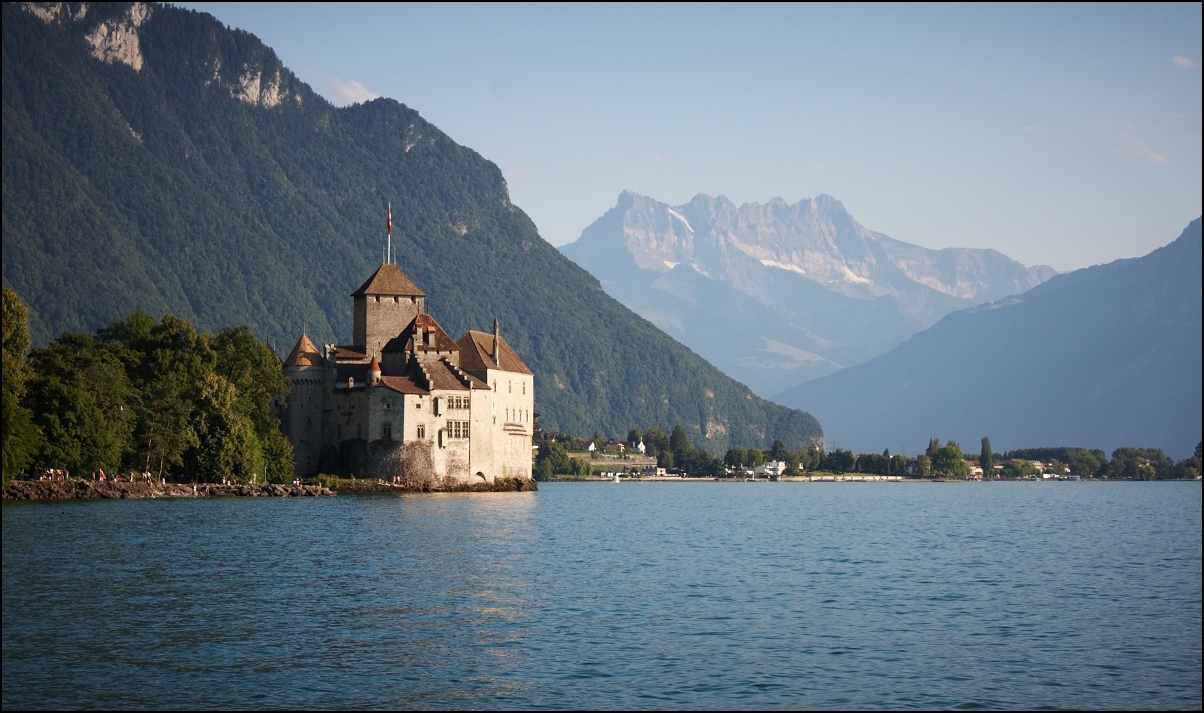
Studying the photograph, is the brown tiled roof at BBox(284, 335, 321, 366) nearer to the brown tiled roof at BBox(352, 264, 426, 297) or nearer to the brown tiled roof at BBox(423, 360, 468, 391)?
the brown tiled roof at BBox(352, 264, 426, 297)

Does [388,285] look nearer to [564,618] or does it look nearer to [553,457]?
[564,618]

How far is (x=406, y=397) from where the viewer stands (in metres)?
88.2

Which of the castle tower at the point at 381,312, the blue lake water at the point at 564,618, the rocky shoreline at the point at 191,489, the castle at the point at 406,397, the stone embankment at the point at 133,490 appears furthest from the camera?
the castle tower at the point at 381,312

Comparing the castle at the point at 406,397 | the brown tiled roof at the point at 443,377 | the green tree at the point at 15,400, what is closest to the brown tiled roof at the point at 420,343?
the castle at the point at 406,397

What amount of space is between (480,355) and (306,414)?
1377 cm

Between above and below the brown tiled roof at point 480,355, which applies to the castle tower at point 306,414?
below

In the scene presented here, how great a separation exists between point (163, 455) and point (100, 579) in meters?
43.3

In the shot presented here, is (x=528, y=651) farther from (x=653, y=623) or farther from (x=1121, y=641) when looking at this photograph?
(x=1121, y=641)

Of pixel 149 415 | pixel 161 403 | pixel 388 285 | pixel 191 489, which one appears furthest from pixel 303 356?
pixel 149 415

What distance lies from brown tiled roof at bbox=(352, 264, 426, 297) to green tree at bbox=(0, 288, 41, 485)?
3377 centimetres

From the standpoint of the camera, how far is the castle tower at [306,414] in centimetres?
9550

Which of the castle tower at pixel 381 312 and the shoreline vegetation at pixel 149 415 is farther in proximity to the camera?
the castle tower at pixel 381 312

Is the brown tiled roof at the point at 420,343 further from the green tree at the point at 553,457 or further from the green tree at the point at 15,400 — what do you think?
the green tree at the point at 553,457

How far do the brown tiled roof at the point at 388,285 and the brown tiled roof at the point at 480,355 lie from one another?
242 inches
